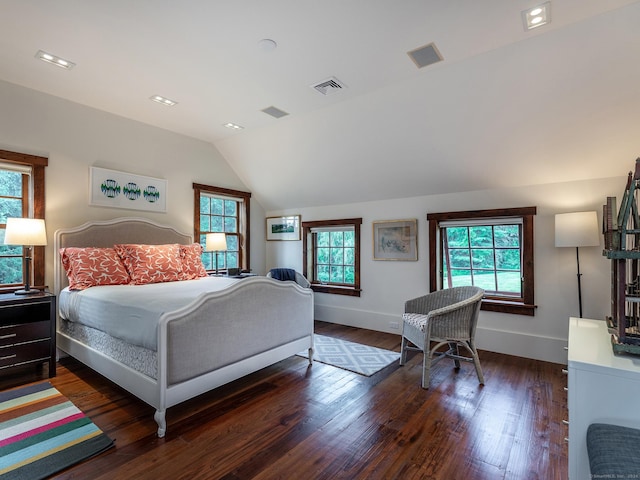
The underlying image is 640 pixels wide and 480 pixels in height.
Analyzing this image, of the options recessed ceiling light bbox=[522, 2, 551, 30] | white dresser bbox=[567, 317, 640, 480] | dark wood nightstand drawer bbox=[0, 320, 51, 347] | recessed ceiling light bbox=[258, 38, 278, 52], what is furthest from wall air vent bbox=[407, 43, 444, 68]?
dark wood nightstand drawer bbox=[0, 320, 51, 347]

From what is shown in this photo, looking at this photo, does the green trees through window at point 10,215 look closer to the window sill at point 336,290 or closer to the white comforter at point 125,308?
the white comforter at point 125,308

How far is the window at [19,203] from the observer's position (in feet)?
10.8

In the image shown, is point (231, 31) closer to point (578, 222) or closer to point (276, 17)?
point (276, 17)

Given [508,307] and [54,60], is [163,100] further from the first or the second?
[508,307]

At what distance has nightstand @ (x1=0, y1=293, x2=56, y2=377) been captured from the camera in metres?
2.78

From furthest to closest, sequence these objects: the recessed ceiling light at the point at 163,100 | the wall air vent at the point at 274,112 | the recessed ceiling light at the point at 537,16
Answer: the wall air vent at the point at 274,112 < the recessed ceiling light at the point at 163,100 < the recessed ceiling light at the point at 537,16

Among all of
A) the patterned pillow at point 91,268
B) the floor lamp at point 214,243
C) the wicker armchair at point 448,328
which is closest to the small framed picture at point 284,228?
the floor lamp at point 214,243

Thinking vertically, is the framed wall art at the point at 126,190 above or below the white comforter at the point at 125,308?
above

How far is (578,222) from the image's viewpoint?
305cm

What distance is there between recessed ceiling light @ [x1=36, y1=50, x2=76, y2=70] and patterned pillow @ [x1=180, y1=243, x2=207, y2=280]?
7.00 ft

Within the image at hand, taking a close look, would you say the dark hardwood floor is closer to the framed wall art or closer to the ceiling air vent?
the framed wall art

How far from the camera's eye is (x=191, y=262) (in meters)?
4.10

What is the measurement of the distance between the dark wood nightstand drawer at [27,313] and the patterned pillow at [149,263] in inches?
29.4

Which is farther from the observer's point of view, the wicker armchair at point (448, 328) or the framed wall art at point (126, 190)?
the framed wall art at point (126, 190)
